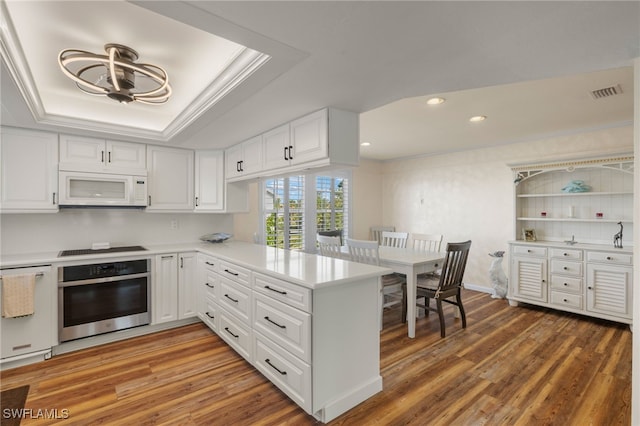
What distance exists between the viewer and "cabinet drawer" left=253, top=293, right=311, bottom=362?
1874 mm

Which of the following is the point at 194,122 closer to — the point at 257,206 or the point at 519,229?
the point at 257,206

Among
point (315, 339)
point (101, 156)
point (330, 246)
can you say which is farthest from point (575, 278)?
point (101, 156)

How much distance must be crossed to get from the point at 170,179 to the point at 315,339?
112 inches

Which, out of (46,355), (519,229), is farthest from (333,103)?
(519,229)

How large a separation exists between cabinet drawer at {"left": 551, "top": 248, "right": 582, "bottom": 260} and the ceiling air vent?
5.99 feet

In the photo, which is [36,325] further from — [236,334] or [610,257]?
[610,257]

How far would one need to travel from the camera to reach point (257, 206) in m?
4.45

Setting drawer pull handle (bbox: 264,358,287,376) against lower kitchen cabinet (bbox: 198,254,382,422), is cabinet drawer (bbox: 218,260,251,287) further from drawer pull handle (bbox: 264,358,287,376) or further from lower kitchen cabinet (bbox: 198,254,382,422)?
drawer pull handle (bbox: 264,358,287,376)

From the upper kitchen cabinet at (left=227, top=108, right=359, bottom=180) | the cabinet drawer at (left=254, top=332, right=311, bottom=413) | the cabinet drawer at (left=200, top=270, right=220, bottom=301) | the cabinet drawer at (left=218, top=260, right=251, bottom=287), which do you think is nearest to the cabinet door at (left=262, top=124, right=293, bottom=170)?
the upper kitchen cabinet at (left=227, top=108, right=359, bottom=180)

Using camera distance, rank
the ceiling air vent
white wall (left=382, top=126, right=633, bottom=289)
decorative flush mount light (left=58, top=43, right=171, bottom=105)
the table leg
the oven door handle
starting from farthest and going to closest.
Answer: white wall (left=382, top=126, right=633, bottom=289) < the table leg < the oven door handle < the ceiling air vent < decorative flush mount light (left=58, top=43, right=171, bottom=105)

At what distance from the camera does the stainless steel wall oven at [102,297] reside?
2.76 meters

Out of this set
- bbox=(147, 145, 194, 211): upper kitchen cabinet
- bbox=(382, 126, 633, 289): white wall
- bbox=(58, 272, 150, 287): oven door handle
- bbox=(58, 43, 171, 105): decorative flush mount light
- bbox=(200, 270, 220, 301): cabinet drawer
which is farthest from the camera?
bbox=(382, 126, 633, 289): white wall

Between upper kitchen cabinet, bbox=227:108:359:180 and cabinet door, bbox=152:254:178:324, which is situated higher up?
upper kitchen cabinet, bbox=227:108:359:180

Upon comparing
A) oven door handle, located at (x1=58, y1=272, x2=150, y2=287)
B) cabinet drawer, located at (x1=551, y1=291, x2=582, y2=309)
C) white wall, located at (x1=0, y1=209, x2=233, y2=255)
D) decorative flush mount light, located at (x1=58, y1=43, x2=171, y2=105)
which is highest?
decorative flush mount light, located at (x1=58, y1=43, x2=171, y2=105)
